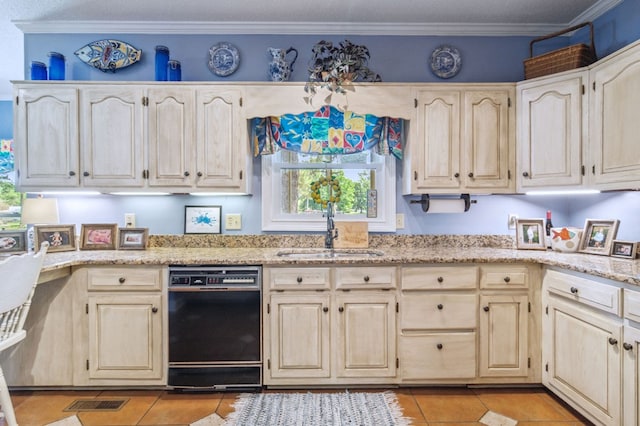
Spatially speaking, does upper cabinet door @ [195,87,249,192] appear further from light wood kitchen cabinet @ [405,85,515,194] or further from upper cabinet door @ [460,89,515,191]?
upper cabinet door @ [460,89,515,191]

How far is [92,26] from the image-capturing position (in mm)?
2793

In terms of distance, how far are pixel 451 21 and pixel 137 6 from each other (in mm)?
2295

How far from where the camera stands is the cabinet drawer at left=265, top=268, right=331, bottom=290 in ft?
7.48

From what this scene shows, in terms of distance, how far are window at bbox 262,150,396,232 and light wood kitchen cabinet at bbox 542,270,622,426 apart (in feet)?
3.91

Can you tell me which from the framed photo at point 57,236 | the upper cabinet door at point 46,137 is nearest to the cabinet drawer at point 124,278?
the framed photo at point 57,236

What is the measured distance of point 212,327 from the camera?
7.39 ft

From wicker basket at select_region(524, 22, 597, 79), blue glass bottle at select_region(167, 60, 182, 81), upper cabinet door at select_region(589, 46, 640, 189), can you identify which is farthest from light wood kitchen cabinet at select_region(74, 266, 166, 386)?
wicker basket at select_region(524, 22, 597, 79)

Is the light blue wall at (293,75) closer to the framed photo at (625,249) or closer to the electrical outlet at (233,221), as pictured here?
the electrical outlet at (233,221)

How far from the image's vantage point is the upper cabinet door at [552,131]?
7.63 feet

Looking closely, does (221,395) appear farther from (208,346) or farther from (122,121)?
(122,121)

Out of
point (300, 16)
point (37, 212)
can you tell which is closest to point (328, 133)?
point (300, 16)

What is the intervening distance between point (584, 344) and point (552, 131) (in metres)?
1.34

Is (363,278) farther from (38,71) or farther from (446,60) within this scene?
(38,71)

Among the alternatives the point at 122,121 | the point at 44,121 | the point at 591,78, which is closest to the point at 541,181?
the point at 591,78
